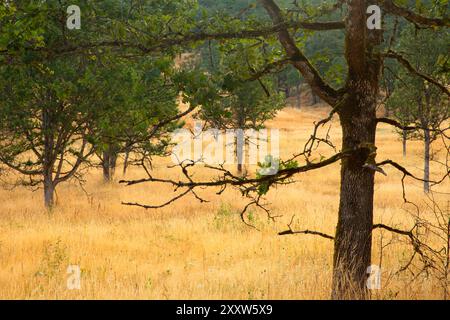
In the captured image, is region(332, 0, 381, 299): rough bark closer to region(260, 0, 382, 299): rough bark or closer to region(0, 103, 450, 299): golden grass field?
region(260, 0, 382, 299): rough bark

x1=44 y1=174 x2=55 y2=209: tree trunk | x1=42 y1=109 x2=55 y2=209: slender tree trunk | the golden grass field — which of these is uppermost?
x1=42 y1=109 x2=55 y2=209: slender tree trunk

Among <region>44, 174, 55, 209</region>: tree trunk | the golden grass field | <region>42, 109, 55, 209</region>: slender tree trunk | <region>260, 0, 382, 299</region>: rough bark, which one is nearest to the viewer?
<region>260, 0, 382, 299</region>: rough bark

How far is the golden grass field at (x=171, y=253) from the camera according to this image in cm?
607

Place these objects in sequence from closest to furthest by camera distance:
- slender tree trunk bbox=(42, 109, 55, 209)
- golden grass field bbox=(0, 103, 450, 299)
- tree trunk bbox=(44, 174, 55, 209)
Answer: golden grass field bbox=(0, 103, 450, 299), slender tree trunk bbox=(42, 109, 55, 209), tree trunk bbox=(44, 174, 55, 209)

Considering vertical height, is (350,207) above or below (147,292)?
above

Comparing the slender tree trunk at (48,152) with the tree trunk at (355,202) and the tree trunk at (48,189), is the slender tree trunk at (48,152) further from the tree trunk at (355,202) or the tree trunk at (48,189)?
the tree trunk at (355,202)

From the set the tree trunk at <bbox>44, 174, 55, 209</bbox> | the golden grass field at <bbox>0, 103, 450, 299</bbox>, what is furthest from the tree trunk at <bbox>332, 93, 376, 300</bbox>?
the tree trunk at <bbox>44, 174, 55, 209</bbox>

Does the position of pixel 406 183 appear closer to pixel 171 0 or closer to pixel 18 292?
pixel 171 0

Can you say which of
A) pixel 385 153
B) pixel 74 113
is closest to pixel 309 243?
pixel 74 113

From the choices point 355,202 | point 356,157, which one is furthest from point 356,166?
point 355,202

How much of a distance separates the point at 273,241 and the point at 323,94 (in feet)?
16.9

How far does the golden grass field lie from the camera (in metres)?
6.07

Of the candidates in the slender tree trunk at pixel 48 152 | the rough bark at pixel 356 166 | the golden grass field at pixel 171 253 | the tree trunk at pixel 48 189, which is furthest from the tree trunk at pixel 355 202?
the tree trunk at pixel 48 189
